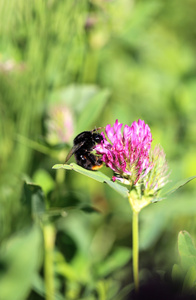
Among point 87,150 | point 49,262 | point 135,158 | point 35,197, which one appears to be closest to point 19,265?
point 49,262

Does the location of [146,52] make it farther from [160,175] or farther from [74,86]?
[160,175]

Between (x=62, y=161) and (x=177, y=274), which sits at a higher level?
(x=62, y=161)

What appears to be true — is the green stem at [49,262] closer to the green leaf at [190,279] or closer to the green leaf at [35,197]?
the green leaf at [35,197]

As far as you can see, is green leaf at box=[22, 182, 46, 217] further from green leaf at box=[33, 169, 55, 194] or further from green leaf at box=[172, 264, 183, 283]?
green leaf at box=[172, 264, 183, 283]

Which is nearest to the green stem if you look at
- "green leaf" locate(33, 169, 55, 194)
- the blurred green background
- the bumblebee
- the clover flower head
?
the blurred green background

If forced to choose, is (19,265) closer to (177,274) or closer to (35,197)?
(35,197)

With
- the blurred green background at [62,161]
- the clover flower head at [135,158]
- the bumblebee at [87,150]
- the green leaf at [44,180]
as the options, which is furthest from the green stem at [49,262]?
the clover flower head at [135,158]
